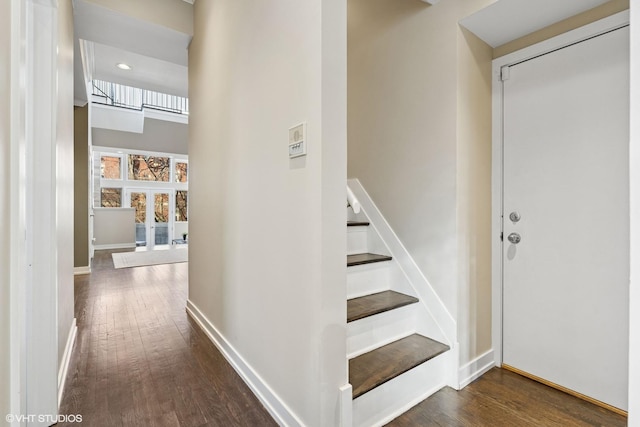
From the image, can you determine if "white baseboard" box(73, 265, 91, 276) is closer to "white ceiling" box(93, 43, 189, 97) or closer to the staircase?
"white ceiling" box(93, 43, 189, 97)

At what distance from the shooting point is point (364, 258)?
7.39ft

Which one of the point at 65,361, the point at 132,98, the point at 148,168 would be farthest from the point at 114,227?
the point at 65,361

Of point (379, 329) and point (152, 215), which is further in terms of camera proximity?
point (152, 215)

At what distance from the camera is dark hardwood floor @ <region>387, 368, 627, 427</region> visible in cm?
159

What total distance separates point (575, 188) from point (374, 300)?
4.42 feet

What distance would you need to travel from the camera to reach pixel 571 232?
1827 millimetres

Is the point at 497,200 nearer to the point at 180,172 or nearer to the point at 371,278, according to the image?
the point at 371,278

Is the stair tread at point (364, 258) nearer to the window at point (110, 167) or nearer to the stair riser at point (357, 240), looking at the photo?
the stair riser at point (357, 240)

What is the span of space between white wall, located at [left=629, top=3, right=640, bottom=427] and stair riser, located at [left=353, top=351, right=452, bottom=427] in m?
0.86

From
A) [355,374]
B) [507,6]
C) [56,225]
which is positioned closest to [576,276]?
[355,374]

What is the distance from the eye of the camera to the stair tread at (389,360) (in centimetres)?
155

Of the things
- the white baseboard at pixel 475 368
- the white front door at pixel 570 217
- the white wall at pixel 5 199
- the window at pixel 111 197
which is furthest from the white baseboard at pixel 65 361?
the window at pixel 111 197

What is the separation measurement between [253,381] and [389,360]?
80 centimetres

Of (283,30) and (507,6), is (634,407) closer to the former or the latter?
(507,6)
